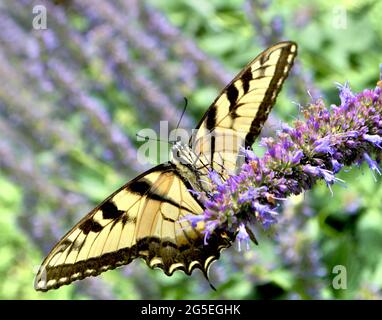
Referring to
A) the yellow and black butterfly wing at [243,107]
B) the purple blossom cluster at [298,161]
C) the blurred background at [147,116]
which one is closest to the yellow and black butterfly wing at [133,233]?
the yellow and black butterfly wing at [243,107]

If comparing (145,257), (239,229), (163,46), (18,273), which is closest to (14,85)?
(163,46)

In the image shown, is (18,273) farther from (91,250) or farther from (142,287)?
(91,250)

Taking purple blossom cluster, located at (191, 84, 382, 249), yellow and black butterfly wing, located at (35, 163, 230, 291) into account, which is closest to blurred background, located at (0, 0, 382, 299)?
yellow and black butterfly wing, located at (35, 163, 230, 291)

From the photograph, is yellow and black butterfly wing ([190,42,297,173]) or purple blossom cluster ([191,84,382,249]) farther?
yellow and black butterfly wing ([190,42,297,173])

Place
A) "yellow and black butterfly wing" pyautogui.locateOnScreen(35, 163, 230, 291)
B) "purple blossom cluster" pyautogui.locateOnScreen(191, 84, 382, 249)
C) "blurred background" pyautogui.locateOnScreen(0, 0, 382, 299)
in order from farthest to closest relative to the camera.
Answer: "blurred background" pyautogui.locateOnScreen(0, 0, 382, 299) → "yellow and black butterfly wing" pyautogui.locateOnScreen(35, 163, 230, 291) → "purple blossom cluster" pyautogui.locateOnScreen(191, 84, 382, 249)

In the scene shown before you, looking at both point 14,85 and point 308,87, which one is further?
point 14,85

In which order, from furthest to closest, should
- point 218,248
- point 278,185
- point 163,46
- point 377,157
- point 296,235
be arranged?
point 163,46 < point 296,235 < point 218,248 < point 377,157 < point 278,185

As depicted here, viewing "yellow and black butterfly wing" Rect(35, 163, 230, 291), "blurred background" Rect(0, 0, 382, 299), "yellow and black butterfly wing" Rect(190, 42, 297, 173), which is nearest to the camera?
"yellow and black butterfly wing" Rect(35, 163, 230, 291)

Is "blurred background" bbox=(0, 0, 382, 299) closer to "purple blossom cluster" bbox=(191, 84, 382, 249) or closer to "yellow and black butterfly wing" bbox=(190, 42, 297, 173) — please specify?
"yellow and black butterfly wing" bbox=(190, 42, 297, 173)
